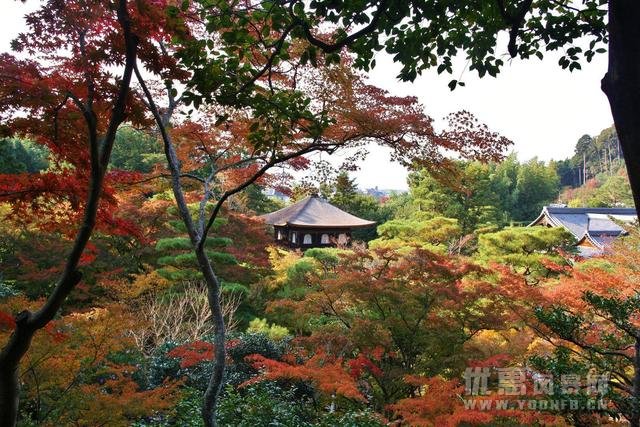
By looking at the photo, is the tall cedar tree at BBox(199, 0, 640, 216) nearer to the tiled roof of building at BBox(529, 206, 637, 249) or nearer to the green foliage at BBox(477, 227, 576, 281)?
the green foliage at BBox(477, 227, 576, 281)

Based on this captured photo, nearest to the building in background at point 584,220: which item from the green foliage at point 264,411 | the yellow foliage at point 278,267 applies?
the yellow foliage at point 278,267

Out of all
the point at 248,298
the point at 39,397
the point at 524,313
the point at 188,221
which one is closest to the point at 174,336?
the point at 248,298

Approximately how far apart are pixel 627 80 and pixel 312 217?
53.2ft

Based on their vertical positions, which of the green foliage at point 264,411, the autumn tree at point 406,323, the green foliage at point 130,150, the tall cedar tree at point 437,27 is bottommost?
the green foliage at point 264,411

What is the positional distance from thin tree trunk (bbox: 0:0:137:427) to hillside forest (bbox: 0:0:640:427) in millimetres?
11

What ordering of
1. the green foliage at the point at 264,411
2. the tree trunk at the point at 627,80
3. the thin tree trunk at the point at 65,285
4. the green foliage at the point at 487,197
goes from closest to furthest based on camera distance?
the tree trunk at the point at 627,80 < the thin tree trunk at the point at 65,285 < the green foliage at the point at 264,411 < the green foliage at the point at 487,197

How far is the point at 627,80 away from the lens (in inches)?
48.5

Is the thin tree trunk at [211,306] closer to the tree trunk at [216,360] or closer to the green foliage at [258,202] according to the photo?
the tree trunk at [216,360]

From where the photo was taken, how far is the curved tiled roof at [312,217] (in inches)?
672

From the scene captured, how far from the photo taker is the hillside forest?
2.35 metres

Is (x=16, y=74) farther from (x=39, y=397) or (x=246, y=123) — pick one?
(x=39, y=397)

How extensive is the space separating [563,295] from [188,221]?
5.28 meters

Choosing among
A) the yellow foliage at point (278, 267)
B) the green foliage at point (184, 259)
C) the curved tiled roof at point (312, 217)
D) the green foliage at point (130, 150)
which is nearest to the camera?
the green foliage at point (184, 259)

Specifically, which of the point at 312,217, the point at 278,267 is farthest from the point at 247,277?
the point at 312,217
